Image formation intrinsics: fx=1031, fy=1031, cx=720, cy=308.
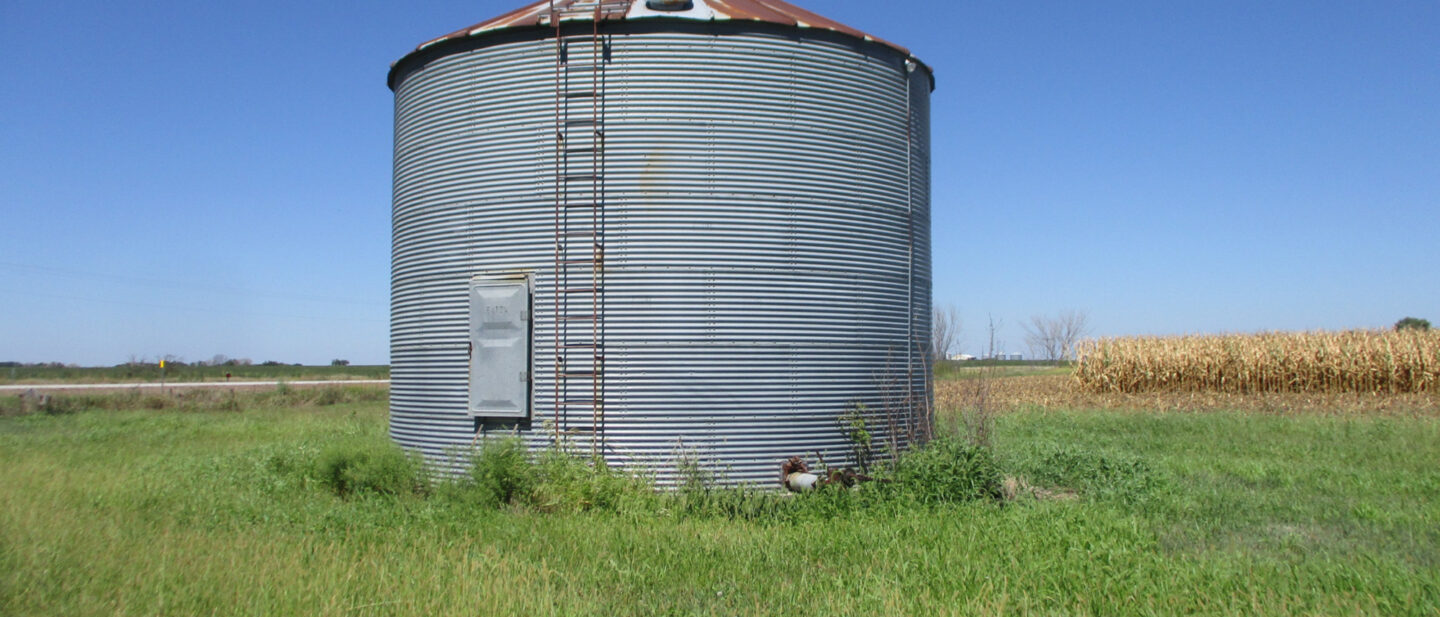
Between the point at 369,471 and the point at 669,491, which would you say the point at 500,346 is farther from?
the point at 669,491

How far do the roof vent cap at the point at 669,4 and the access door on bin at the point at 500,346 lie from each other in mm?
3415

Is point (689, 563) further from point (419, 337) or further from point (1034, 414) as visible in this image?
point (1034, 414)

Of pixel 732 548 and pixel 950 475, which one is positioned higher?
pixel 950 475

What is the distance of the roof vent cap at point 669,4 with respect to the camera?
11719 mm

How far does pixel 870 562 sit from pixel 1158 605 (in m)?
2.06

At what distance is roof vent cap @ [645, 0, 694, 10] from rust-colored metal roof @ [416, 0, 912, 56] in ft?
0.23

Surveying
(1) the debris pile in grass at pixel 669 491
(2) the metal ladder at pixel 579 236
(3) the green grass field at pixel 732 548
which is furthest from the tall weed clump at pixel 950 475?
(2) the metal ladder at pixel 579 236

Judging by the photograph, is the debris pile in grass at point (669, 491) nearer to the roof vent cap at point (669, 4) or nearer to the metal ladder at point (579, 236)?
the metal ladder at point (579, 236)

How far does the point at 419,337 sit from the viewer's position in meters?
12.2

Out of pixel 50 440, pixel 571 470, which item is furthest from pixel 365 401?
pixel 571 470

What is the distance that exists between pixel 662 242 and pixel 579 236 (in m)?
0.90

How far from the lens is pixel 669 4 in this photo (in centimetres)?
1180

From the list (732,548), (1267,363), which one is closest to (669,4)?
(732,548)

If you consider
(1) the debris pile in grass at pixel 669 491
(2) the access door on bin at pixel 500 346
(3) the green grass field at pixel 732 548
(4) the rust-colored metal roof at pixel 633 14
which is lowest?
(3) the green grass field at pixel 732 548
